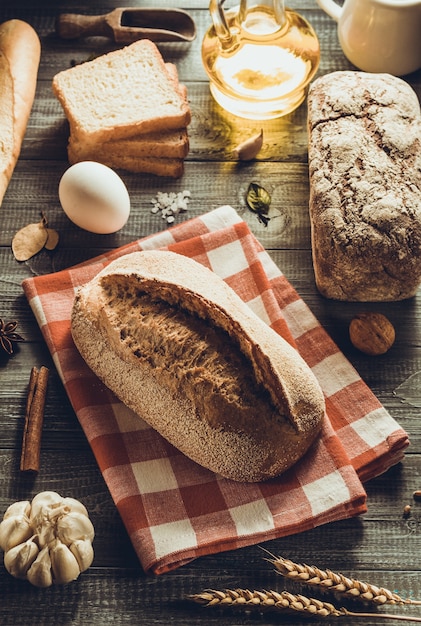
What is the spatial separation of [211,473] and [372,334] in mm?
506

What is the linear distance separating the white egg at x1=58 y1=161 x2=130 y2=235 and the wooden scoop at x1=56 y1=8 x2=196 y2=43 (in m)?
0.62

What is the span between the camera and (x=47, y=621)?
5.15 feet

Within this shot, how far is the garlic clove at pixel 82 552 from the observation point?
1544mm

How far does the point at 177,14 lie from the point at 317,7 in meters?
0.44

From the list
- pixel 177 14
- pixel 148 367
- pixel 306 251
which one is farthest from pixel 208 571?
pixel 177 14

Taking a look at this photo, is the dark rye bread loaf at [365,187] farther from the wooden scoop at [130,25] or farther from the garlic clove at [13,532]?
the garlic clove at [13,532]

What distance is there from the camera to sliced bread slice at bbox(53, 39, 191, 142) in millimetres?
2043

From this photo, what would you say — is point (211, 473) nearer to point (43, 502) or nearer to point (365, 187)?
point (43, 502)

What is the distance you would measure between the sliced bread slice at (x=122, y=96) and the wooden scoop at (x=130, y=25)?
0.32 ft

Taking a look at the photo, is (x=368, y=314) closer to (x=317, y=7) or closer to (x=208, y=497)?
(x=208, y=497)

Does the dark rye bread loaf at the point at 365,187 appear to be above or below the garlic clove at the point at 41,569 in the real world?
above

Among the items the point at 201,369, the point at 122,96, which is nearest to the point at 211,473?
the point at 201,369

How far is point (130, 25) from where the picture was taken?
2.33 meters

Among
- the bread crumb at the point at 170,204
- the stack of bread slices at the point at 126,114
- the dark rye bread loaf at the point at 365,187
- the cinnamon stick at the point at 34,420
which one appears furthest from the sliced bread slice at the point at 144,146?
the cinnamon stick at the point at 34,420
